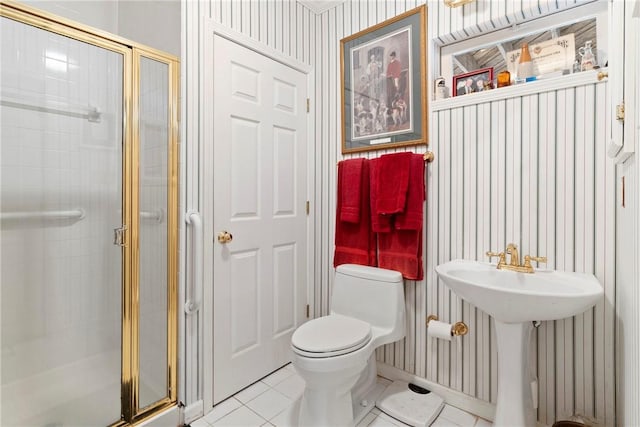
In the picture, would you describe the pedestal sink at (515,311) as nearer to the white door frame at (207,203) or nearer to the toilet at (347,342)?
the toilet at (347,342)

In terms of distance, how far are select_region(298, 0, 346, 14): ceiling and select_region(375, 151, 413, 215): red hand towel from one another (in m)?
1.18

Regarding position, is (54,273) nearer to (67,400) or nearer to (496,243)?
(67,400)

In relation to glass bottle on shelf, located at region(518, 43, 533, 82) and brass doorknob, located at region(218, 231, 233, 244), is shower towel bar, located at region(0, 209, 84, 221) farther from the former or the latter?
glass bottle on shelf, located at region(518, 43, 533, 82)

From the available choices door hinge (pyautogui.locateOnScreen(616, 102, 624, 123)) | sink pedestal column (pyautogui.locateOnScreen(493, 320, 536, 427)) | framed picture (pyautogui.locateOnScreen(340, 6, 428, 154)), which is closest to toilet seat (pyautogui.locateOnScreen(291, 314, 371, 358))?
sink pedestal column (pyautogui.locateOnScreen(493, 320, 536, 427))

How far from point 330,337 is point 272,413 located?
56 centimetres

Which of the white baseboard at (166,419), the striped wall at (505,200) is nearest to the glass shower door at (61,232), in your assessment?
the white baseboard at (166,419)

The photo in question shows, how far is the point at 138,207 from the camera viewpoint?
4.82 feet

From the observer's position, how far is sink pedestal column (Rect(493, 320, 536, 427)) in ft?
4.32

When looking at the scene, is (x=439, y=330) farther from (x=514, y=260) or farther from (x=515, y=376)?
(x=514, y=260)

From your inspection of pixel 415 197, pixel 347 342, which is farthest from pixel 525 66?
pixel 347 342

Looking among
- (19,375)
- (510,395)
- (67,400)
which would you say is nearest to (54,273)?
(19,375)

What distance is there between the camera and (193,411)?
5.10ft

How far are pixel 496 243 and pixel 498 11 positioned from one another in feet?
3.75

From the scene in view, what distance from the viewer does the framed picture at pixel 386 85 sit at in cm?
179
